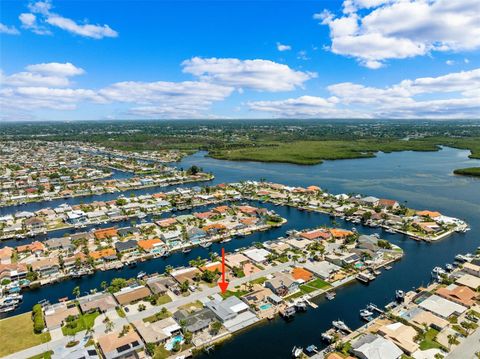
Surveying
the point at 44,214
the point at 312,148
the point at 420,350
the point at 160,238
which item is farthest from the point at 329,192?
the point at 312,148

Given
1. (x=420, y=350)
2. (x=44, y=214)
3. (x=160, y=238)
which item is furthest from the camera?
(x=44, y=214)

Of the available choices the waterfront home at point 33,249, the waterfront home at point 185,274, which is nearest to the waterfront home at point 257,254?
the waterfront home at point 185,274

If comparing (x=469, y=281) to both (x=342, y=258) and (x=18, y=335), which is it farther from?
(x=18, y=335)

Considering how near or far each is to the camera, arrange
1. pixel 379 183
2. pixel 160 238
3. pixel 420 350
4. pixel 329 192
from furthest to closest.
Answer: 1. pixel 379 183
2. pixel 329 192
3. pixel 160 238
4. pixel 420 350

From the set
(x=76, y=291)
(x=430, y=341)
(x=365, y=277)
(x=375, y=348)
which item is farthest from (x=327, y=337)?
(x=76, y=291)

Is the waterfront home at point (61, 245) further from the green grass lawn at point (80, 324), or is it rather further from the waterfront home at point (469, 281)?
the waterfront home at point (469, 281)

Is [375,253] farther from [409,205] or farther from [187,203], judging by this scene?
[187,203]
